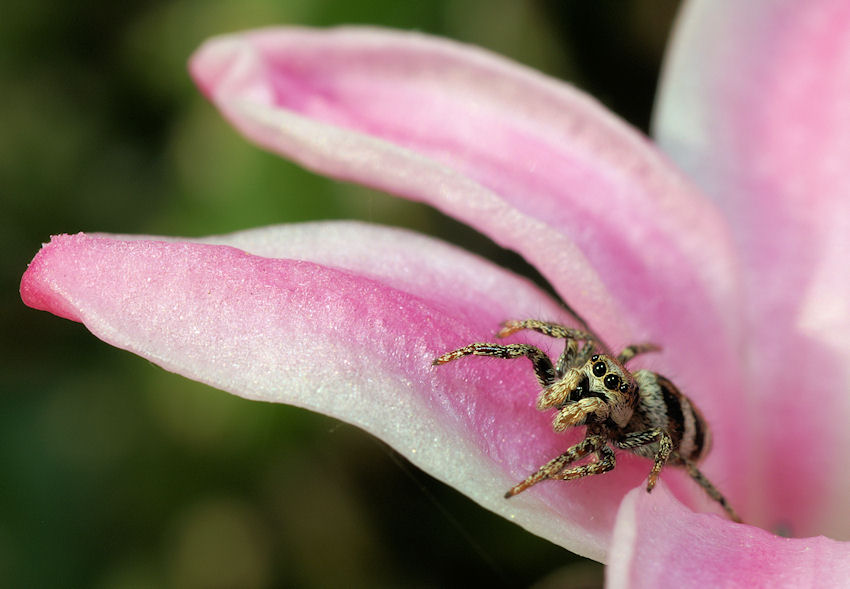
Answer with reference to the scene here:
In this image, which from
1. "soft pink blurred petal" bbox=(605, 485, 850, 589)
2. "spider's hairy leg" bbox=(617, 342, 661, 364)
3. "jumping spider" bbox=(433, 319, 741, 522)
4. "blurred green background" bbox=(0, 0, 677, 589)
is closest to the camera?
"soft pink blurred petal" bbox=(605, 485, 850, 589)

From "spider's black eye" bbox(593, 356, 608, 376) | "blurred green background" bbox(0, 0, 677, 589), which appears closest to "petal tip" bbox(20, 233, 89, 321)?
"spider's black eye" bbox(593, 356, 608, 376)

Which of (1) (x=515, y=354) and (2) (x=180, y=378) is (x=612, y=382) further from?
(2) (x=180, y=378)

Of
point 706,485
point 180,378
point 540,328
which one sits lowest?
Result: point 180,378

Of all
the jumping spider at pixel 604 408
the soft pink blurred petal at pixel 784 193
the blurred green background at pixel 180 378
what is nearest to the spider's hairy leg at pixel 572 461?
the jumping spider at pixel 604 408

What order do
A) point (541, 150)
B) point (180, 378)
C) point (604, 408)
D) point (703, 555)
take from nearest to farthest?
point (703, 555) < point (604, 408) < point (541, 150) < point (180, 378)

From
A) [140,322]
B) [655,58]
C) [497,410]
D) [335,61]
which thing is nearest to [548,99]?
[335,61]

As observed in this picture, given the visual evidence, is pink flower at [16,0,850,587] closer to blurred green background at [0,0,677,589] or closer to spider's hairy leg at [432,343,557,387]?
spider's hairy leg at [432,343,557,387]

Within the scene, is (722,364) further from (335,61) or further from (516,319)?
(335,61)

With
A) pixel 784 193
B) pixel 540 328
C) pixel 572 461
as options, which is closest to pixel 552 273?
pixel 540 328
